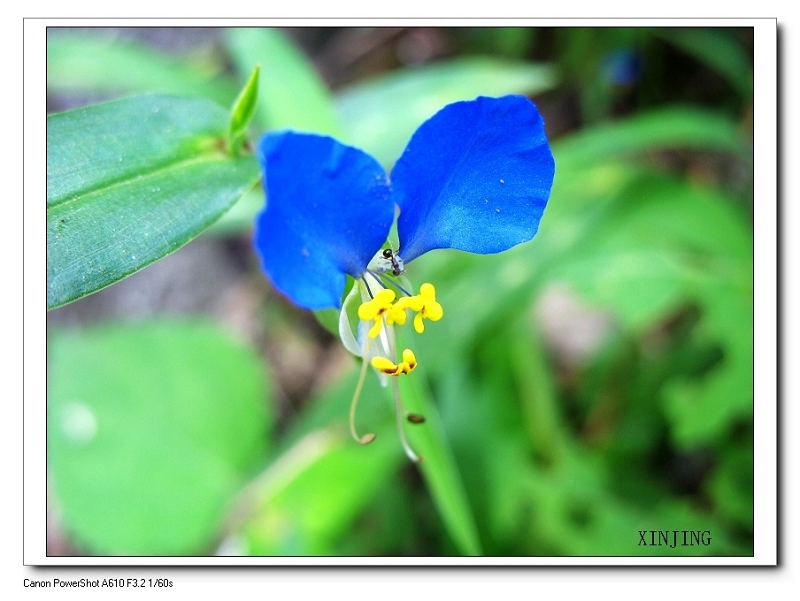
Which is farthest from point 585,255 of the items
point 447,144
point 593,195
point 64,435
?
point 64,435

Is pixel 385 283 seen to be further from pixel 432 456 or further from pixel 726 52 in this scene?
pixel 726 52

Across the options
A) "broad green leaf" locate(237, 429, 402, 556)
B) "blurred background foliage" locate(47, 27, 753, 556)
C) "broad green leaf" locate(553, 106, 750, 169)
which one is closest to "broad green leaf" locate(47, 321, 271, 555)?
"blurred background foliage" locate(47, 27, 753, 556)

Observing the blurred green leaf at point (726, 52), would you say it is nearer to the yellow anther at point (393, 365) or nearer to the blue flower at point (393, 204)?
the blue flower at point (393, 204)

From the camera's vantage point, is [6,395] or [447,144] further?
[6,395]

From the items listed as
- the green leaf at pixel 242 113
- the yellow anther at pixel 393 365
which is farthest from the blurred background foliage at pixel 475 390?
the yellow anther at pixel 393 365

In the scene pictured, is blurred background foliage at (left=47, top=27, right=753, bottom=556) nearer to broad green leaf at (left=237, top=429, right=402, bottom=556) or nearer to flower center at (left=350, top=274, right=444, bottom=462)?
broad green leaf at (left=237, top=429, right=402, bottom=556)
